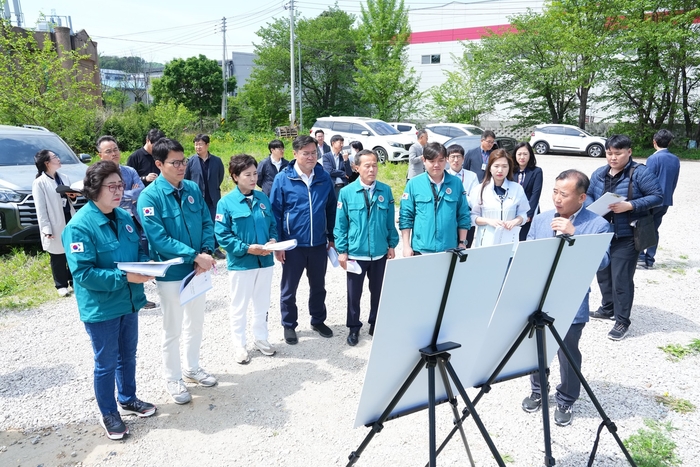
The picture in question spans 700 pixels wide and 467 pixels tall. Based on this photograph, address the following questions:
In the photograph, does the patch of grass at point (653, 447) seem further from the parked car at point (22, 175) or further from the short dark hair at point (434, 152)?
the parked car at point (22, 175)

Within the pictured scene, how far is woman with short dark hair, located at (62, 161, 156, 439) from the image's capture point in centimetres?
284

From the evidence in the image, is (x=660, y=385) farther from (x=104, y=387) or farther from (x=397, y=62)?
(x=397, y=62)

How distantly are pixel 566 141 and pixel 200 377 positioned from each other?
2170 centimetres

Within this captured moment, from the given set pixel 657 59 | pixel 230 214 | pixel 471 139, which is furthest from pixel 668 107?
pixel 230 214

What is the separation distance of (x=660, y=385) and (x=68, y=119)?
15.6 meters

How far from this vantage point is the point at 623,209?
4320 mm

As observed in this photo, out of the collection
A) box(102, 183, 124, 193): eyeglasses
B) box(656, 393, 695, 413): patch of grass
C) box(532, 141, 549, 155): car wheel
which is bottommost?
box(656, 393, 695, 413): patch of grass

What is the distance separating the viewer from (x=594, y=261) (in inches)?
101

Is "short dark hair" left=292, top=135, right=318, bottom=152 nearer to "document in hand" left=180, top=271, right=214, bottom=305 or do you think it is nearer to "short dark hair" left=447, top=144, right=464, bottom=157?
"document in hand" left=180, top=271, right=214, bottom=305

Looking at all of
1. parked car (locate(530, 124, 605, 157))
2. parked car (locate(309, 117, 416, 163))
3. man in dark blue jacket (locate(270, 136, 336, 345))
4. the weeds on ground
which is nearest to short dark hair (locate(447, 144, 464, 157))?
man in dark blue jacket (locate(270, 136, 336, 345))

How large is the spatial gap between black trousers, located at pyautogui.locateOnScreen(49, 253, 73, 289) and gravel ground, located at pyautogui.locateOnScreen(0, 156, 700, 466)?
1.85 ft

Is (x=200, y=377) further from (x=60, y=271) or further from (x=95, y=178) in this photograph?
(x=60, y=271)

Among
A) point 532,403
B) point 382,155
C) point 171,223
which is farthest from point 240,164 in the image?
point 382,155

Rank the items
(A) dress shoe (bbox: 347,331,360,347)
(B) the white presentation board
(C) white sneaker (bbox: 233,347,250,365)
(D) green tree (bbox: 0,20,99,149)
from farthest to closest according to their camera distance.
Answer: (D) green tree (bbox: 0,20,99,149) → (A) dress shoe (bbox: 347,331,360,347) → (C) white sneaker (bbox: 233,347,250,365) → (B) the white presentation board
